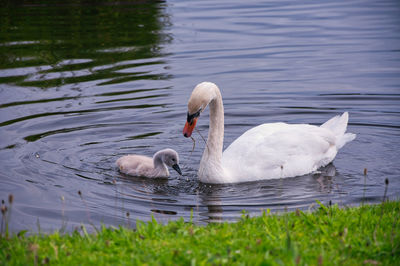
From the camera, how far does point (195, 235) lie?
5.36 metres

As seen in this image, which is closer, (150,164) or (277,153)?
(277,153)

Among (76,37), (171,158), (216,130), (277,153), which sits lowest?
(171,158)

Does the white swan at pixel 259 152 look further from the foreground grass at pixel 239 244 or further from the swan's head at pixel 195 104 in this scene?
the foreground grass at pixel 239 244

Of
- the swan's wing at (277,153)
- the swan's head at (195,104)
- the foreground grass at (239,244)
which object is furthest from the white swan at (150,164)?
the foreground grass at (239,244)

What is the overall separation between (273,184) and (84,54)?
31.7 feet

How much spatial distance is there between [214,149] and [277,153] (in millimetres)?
906

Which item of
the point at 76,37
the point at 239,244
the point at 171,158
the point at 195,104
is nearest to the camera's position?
the point at 239,244

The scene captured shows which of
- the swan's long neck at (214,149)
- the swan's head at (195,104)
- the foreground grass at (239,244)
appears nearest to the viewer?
the foreground grass at (239,244)

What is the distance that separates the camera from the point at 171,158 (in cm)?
888

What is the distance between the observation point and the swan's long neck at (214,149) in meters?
8.41

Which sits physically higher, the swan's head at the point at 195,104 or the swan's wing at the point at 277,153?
the swan's head at the point at 195,104

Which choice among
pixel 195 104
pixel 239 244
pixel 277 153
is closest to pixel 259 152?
pixel 277 153

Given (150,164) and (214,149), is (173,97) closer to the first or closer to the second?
(150,164)

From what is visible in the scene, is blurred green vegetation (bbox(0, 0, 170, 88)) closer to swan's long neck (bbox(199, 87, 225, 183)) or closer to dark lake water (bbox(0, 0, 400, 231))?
dark lake water (bbox(0, 0, 400, 231))
